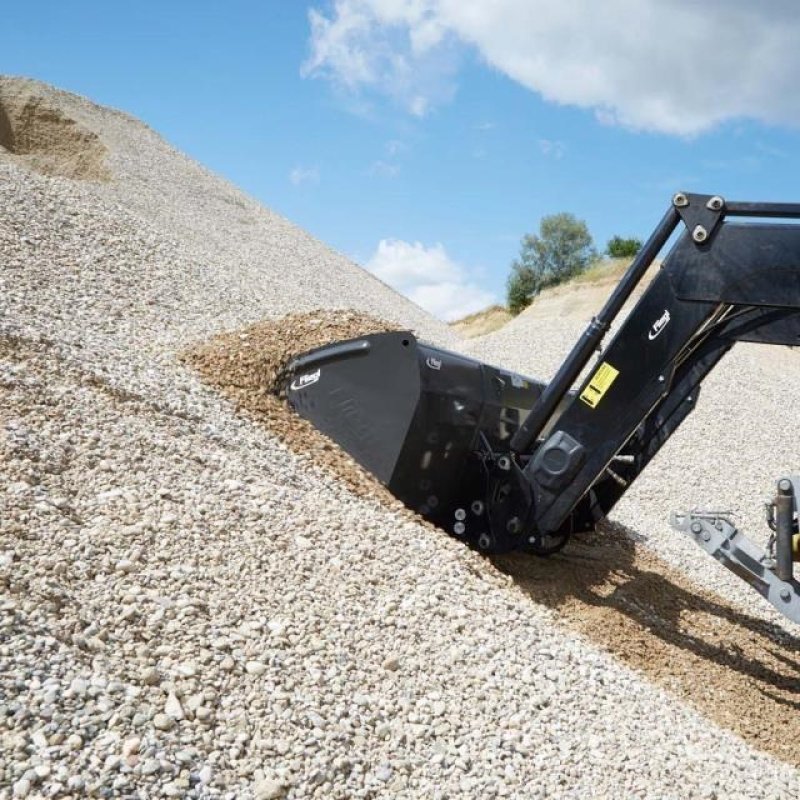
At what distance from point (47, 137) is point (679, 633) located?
843 inches

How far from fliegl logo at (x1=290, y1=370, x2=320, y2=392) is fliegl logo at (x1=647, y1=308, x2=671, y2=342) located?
2671 mm

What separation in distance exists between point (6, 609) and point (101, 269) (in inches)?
333

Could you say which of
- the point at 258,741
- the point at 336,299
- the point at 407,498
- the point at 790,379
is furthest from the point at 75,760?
the point at 790,379

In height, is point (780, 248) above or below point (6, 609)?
above

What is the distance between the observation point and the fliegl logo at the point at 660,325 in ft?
17.6

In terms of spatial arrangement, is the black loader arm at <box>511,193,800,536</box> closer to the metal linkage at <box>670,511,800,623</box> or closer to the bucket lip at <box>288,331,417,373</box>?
the metal linkage at <box>670,511,800,623</box>

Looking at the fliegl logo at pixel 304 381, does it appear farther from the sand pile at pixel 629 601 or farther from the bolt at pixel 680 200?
the bolt at pixel 680 200

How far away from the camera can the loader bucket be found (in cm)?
647

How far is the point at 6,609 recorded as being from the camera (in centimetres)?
392

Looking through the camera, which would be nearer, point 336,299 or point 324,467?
point 324,467

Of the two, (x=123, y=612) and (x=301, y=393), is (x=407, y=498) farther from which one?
(x=123, y=612)

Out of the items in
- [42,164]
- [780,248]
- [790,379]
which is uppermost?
[790,379]

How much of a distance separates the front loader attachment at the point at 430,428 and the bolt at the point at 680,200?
6.53ft

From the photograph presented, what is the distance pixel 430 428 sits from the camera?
6.50 meters
